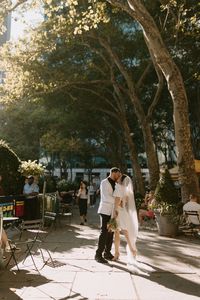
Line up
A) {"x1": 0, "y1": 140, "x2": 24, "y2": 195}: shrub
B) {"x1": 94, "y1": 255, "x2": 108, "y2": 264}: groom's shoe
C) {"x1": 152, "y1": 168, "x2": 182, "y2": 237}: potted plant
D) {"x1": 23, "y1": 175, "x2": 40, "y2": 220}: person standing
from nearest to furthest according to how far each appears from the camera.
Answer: {"x1": 94, "y1": 255, "x2": 108, "y2": 264}: groom's shoe < {"x1": 152, "y1": 168, "x2": 182, "y2": 237}: potted plant < {"x1": 23, "y1": 175, "x2": 40, "y2": 220}: person standing < {"x1": 0, "y1": 140, "x2": 24, "y2": 195}: shrub

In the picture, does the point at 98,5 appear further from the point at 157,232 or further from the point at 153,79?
the point at 153,79

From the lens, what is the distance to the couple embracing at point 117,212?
8.41 metres

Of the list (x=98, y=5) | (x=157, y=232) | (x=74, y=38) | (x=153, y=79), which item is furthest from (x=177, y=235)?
(x=153, y=79)

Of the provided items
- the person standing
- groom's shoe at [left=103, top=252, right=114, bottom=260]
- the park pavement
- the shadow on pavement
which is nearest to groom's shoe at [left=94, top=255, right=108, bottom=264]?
the park pavement

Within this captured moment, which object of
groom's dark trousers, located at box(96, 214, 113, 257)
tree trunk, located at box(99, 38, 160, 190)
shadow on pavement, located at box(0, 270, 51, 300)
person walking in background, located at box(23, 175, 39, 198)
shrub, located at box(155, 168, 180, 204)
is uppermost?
tree trunk, located at box(99, 38, 160, 190)

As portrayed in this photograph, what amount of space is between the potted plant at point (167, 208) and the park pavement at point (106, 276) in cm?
177

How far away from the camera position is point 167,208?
12.3 m

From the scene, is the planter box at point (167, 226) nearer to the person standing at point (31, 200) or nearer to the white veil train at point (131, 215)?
the white veil train at point (131, 215)

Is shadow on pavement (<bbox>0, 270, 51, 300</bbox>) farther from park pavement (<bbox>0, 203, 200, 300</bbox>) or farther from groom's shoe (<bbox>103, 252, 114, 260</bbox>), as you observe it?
groom's shoe (<bbox>103, 252, 114, 260</bbox>)

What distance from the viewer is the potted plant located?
12234mm

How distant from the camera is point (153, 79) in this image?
28156 millimetres

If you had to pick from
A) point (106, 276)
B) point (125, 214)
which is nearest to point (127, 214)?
point (125, 214)

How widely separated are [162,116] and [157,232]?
70.7 feet

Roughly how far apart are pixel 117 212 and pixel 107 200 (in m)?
0.33
